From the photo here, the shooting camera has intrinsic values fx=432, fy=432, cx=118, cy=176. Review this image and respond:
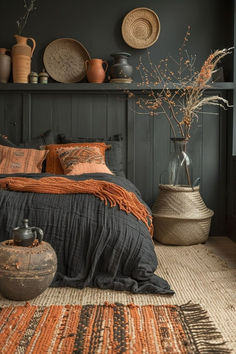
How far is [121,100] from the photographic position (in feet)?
14.5

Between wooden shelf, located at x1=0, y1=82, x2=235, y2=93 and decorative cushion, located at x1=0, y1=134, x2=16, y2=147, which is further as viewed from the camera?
wooden shelf, located at x1=0, y1=82, x2=235, y2=93

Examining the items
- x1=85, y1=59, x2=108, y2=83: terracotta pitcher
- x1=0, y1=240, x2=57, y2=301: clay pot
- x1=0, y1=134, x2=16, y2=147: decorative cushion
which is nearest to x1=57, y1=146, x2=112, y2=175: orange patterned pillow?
x1=0, y1=134, x2=16, y2=147: decorative cushion

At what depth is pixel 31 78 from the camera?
429 centimetres

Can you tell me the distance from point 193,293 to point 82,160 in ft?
5.30

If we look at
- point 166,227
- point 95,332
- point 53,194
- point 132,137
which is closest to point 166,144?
point 132,137

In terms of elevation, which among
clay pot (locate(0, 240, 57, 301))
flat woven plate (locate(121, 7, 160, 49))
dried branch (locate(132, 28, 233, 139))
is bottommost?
clay pot (locate(0, 240, 57, 301))

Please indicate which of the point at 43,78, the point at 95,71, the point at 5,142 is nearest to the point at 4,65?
the point at 43,78

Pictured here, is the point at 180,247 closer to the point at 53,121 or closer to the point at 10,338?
the point at 53,121

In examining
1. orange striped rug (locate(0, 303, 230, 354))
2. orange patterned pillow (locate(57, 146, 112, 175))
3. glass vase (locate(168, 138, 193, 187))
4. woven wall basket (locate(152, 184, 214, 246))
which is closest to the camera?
orange striped rug (locate(0, 303, 230, 354))

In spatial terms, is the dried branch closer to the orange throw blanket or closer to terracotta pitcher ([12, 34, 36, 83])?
terracotta pitcher ([12, 34, 36, 83])

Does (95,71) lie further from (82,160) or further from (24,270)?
(24,270)

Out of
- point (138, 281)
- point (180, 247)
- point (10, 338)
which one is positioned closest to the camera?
point (10, 338)

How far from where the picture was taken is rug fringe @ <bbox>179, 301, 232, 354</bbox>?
183cm

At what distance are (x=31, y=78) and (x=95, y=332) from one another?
2981 mm
